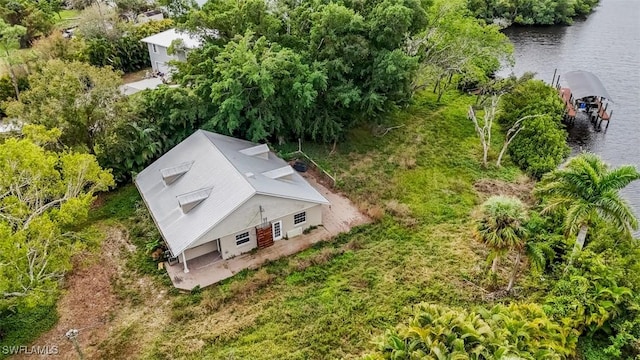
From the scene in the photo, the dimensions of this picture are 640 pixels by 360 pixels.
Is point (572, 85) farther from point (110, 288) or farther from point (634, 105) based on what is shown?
point (110, 288)

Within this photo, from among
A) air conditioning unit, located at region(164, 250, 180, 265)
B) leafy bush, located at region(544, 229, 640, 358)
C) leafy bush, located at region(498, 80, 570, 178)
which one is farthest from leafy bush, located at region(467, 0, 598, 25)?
air conditioning unit, located at region(164, 250, 180, 265)

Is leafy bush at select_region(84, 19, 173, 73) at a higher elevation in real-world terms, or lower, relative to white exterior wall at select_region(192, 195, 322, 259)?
higher

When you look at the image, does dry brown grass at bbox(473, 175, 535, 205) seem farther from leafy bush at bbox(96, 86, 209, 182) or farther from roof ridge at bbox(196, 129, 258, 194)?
leafy bush at bbox(96, 86, 209, 182)

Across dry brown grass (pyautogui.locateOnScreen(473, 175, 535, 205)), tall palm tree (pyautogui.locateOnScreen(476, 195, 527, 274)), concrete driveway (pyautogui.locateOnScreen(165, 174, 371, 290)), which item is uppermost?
tall palm tree (pyautogui.locateOnScreen(476, 195, 527, 274))

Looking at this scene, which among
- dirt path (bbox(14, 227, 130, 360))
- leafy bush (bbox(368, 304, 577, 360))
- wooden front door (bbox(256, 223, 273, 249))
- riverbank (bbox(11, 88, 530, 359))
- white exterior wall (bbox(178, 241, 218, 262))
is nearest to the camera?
leafy bush (bbox(368, 304, 577, 360))

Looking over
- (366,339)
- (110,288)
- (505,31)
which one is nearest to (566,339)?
(366,339)

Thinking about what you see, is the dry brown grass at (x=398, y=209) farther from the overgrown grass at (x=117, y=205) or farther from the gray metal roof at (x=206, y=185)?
the overgrown grass at (x=117, y=205)
